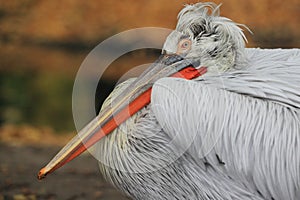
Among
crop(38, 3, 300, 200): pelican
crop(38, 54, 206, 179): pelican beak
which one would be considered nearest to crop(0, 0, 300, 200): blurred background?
crop(38, 54, 206, 179): pelican beak

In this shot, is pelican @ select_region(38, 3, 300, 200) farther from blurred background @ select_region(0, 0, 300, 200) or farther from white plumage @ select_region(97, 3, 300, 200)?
blurred background @ select_region(0, 0, 300, 200)

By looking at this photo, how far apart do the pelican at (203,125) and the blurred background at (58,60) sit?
6.59ft

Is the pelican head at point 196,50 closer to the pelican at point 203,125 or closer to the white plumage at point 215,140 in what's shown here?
the pelican at point 203,125

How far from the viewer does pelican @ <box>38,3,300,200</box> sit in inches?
138

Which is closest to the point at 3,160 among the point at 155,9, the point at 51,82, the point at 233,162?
the point at 51,82

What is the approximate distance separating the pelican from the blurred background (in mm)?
2008

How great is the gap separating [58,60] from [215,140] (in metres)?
6.96

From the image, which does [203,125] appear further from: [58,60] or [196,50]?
[58,60]

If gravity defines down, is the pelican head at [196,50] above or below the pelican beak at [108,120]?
above

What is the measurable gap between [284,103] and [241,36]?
0.52 m

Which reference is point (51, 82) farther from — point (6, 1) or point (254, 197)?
point (254, 197)

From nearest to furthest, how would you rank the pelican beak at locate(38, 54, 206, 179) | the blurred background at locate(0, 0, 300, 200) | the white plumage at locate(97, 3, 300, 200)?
the white plumage at locate(97, 3, 300, 200) → the pelican beak at locate(38, 54, 206, 179) → the blurred background at locate(0, 0, 300, 200)

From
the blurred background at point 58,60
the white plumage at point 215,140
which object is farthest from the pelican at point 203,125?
the blurred background at point 58,60

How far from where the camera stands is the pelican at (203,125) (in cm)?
351
